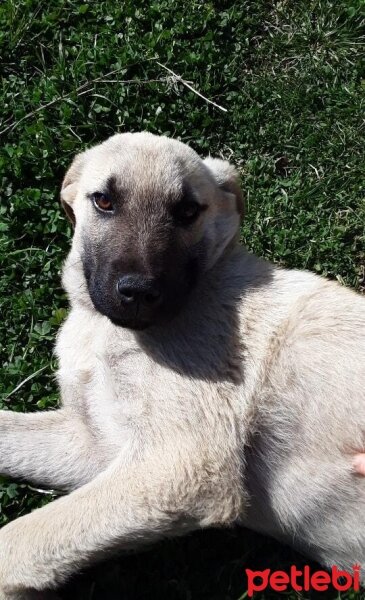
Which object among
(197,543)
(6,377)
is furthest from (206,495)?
(6,377)

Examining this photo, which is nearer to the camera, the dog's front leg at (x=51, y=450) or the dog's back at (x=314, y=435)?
the dog's back at (x=314, y=435)

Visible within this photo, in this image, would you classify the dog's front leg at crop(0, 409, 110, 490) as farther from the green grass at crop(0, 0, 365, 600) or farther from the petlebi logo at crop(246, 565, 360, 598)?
the petlebi logo at crop(246, 565, 360, 598)

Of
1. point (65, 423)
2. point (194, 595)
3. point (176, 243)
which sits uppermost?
point (176, 243)

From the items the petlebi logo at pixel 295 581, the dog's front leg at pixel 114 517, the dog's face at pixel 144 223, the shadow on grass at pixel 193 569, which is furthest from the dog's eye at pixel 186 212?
the petlebi logo at pixel 295 581

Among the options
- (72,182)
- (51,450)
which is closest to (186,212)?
(72,182)

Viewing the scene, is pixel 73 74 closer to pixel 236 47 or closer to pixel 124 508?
pixel 236 47

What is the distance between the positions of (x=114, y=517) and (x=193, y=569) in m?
1.28

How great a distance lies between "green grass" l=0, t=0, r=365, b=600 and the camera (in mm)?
5562

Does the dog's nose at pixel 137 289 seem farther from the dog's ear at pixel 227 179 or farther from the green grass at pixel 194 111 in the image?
the green grass at pixel 194 111

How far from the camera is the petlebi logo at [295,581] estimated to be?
174 inches

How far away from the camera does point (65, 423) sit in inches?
175

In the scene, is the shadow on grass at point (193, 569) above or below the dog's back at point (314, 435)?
below

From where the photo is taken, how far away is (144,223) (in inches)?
153

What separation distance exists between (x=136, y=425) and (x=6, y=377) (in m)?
1.63
